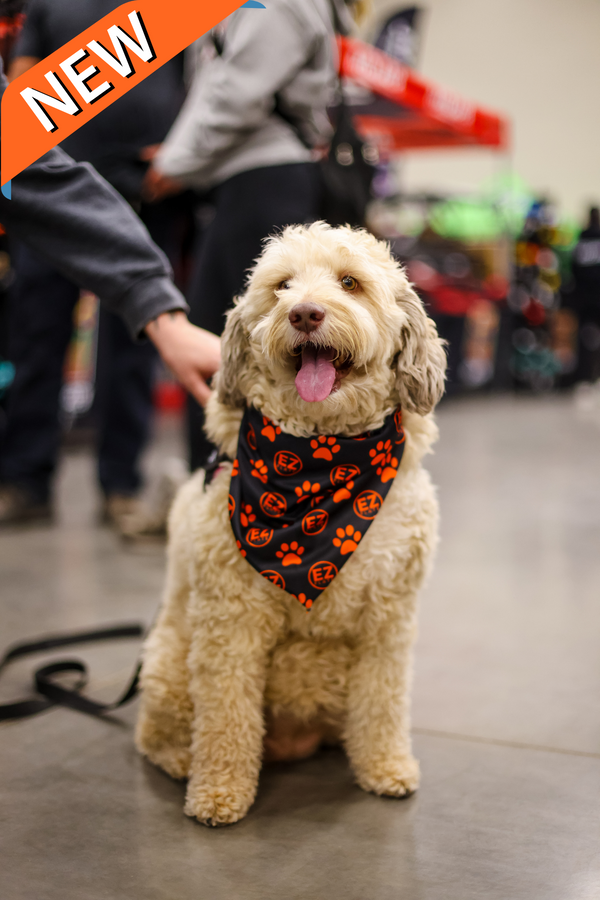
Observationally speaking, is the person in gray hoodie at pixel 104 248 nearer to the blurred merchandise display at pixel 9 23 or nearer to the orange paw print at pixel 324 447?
the orange paw print at pixel 324 447

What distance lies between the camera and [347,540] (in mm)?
1277

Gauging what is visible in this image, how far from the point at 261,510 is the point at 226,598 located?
0.48 feet

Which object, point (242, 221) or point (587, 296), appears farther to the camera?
point (587, 296)

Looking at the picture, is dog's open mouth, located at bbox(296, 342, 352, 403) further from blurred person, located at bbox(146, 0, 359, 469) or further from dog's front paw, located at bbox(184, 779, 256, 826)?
blurred person, located at bbox(146, 0, 359, 469)

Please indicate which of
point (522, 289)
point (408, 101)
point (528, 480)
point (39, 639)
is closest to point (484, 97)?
point (522, 289)

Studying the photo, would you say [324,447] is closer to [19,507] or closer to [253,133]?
[253,133]

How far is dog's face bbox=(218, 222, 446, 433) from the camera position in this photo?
1.20m

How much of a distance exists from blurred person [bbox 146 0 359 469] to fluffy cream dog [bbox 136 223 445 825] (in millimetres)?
913

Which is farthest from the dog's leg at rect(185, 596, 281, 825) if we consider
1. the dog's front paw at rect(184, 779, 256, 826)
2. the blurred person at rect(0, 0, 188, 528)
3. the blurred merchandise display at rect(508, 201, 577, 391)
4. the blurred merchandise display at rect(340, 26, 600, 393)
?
the blurred merchandise display at rect(508, 201, 577, 391)

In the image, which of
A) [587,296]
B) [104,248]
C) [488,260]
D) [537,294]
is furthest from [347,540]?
[587,296]

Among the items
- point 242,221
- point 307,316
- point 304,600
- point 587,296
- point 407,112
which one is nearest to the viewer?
point 307,316

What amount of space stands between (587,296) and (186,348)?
9110 millimetres

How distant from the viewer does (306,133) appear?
7.53 feet

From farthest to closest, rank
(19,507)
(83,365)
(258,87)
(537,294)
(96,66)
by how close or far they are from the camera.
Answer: (537,294) < (83,365) < (19,507) < (258,87) < (96,66)
